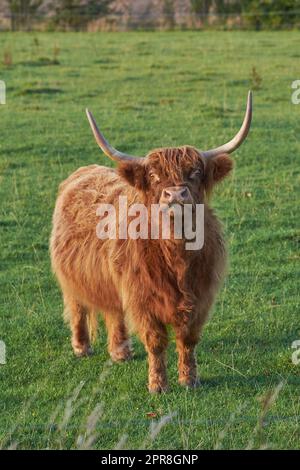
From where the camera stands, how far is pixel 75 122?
1245cm

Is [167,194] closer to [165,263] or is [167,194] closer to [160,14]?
[165,263]

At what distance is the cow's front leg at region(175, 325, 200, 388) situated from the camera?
17.4 ft

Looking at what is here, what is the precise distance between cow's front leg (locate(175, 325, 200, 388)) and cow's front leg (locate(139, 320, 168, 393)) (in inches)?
3.6

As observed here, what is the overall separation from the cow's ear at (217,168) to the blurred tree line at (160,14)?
18990mm

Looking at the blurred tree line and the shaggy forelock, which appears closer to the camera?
the shaggy forelock

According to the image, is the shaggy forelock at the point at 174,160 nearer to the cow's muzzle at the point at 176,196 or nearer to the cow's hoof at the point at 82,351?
the cow's muzzle at the point at 176,196

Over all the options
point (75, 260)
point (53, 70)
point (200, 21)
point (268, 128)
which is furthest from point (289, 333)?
point (200, 21)

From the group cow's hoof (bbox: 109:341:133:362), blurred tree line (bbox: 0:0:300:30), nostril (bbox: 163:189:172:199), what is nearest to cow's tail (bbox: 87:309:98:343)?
cow's hoof (bbox: 109:341:133:362)

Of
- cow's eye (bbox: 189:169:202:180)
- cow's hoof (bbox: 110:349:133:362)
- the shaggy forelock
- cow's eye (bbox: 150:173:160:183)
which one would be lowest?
cow's hoof (bbox: 110:349:133:362)

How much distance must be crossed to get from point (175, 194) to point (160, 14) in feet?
67.5

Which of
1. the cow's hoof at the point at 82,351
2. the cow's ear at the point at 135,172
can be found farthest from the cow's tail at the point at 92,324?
the cow's ear at the point at 135,172

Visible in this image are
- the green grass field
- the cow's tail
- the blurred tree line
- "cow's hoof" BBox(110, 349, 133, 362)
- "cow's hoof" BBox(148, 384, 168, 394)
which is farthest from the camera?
the blurred tree line

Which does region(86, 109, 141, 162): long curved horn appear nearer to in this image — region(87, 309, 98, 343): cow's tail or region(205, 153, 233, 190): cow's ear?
region(205, 153, 233, 190): cow's ear
